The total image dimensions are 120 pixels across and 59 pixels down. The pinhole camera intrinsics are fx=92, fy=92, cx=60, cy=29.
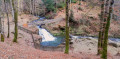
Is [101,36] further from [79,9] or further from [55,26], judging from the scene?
[79,9]


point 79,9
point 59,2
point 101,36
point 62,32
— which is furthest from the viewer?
point 59,2

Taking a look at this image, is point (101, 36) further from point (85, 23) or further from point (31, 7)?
point (31, 7)

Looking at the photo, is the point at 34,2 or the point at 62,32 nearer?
the point at 62,32

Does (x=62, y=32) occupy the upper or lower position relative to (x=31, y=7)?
lower

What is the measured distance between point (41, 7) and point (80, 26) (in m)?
21.4

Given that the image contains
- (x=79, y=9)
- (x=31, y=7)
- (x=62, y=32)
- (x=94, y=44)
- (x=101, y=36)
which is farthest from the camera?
(x=31, y=7)

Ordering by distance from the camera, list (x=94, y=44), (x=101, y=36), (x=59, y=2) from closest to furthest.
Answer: (x=101, y=36) < (x=94, y=44) < (x=59, y=2)

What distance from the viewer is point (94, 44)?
16203 mm

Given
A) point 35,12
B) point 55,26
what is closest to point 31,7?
point 35,12

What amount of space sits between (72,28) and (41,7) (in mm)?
19893

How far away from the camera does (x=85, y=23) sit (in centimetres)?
2717

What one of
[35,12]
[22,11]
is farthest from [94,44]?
[22,11]

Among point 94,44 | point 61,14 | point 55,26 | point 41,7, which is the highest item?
point 41,7

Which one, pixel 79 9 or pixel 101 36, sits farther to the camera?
pixel 79 9
